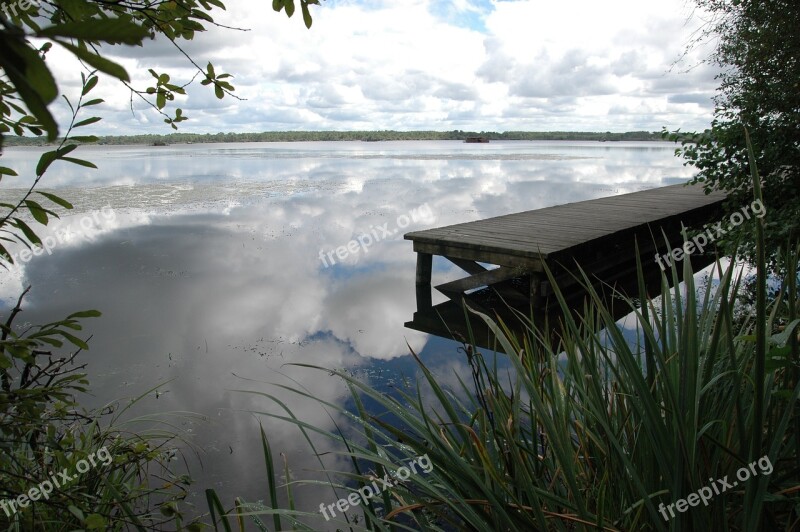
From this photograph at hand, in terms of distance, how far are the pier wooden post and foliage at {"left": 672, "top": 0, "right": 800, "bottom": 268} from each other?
3.37 metres

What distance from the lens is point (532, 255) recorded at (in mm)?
6242

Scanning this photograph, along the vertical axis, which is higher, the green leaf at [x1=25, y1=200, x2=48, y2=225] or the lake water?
the green leaf at [x1=25, y1=200, x2=48, y2=225]

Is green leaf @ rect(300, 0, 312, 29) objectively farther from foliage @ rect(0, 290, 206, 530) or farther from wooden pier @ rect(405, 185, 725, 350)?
wooden pier @ rect(405, 185, 725, 350)

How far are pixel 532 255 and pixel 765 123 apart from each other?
2341 mm

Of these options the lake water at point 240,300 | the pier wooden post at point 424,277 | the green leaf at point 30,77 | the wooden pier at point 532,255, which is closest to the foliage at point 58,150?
the green leaf at point 30,77

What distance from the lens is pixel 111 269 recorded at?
350 inches

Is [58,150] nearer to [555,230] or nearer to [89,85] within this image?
[89,85]

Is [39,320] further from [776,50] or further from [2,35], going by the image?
[776,50]

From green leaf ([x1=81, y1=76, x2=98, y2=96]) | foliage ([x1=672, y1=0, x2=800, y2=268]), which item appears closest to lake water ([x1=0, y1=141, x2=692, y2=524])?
green leaf ([x1=81, y1=76, x2=98, y2=96])

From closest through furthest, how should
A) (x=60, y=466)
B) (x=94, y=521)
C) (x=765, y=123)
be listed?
1. (x=94, y=521)
2. (x=60, y=466)
3. (x=765, y=123)

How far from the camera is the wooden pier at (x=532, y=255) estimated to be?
6.63m

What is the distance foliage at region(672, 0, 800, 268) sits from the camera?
492 centimetres

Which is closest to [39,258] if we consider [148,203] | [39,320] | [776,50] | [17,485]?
[39,320]

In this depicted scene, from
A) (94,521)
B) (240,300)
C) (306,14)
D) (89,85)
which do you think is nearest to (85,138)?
(89,85)
